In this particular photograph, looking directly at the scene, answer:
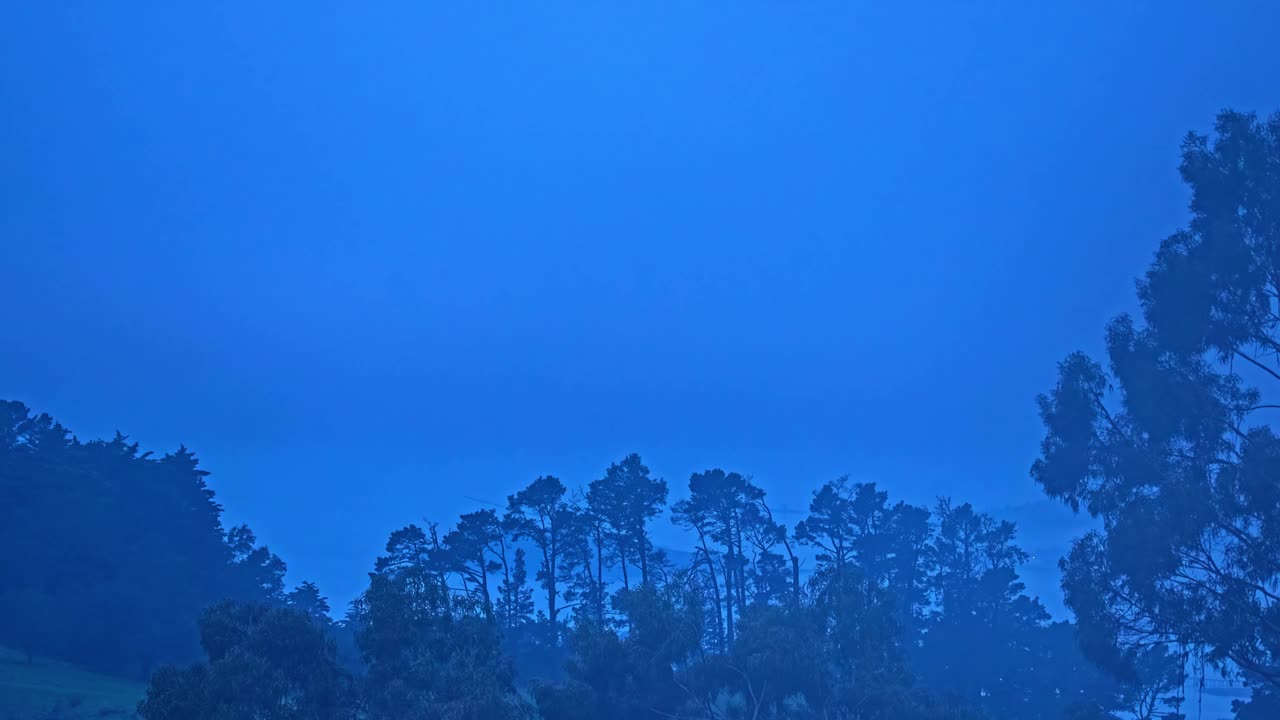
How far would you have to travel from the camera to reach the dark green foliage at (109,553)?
183 feet

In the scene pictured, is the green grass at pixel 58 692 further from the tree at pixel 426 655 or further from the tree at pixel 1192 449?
the tree at pixel 1192 449

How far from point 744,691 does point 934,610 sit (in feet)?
124

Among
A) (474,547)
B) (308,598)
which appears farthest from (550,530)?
(308,598)

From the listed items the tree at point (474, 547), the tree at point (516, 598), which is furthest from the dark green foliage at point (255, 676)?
the tree at point (516, 598)

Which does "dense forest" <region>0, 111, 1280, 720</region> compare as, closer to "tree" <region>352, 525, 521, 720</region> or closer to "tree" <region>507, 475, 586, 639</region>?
"tree" <region>352, 525, 521, 720</region>

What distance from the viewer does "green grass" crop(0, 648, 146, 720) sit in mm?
37625

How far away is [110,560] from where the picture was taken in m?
61.1

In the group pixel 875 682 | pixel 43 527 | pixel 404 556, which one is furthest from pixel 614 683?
pixel 43 527

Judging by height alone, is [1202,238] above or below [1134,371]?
above

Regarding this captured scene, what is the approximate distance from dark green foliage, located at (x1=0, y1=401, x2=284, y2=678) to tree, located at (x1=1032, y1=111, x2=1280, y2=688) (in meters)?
53.5

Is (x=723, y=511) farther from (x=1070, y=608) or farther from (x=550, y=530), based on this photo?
(x=1070, y=608)

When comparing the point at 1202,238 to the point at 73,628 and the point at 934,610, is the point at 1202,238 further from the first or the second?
the point at 73,628

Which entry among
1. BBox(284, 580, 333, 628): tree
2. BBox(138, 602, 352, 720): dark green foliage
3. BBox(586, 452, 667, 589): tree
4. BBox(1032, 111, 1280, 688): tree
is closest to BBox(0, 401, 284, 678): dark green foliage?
BBox(284, 580, 333, 628): tree

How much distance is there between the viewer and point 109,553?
204 feet
